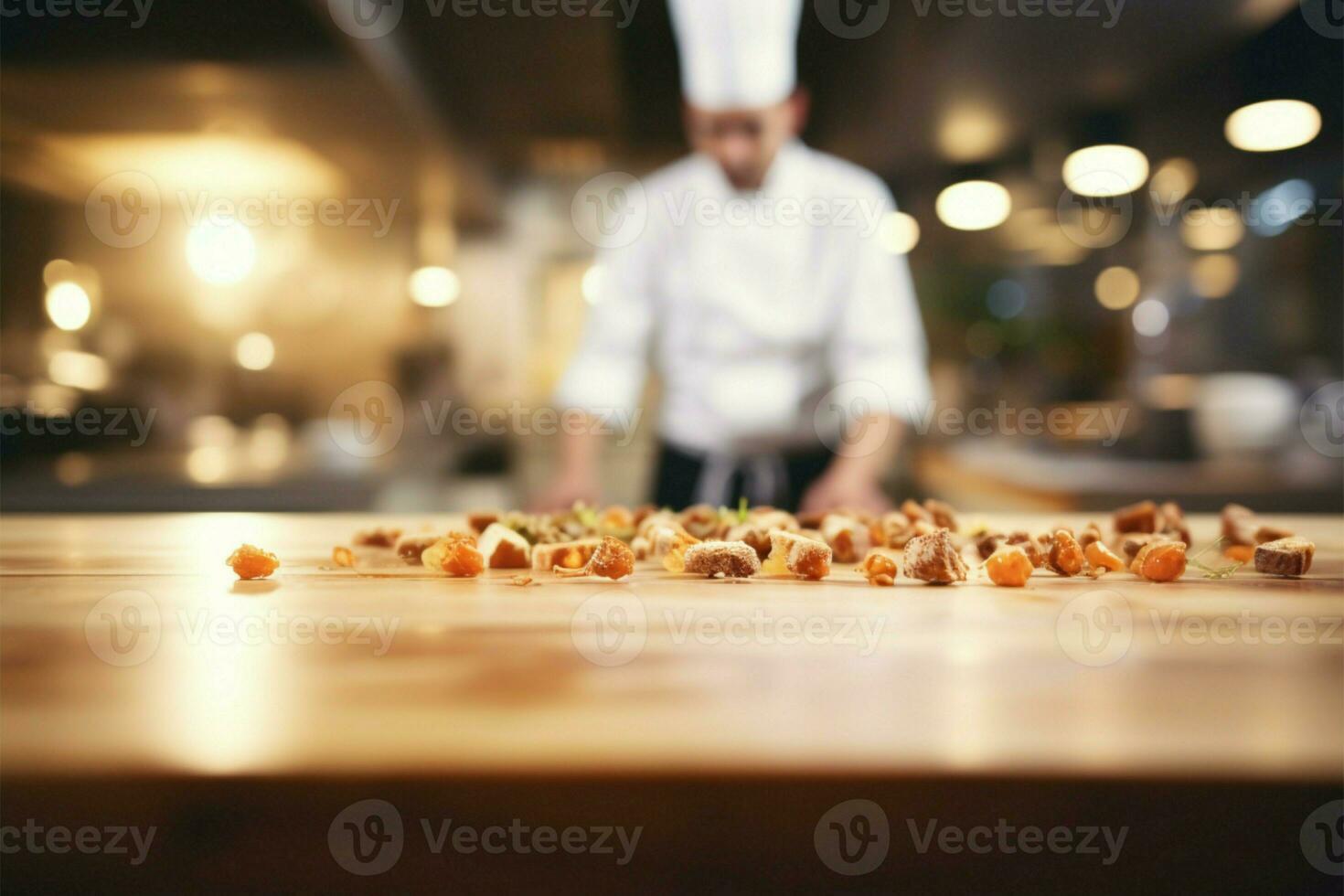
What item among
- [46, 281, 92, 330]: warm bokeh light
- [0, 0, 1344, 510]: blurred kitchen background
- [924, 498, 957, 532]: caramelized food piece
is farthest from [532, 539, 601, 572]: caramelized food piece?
[46, 281, 92, 330]: warm bokeh light

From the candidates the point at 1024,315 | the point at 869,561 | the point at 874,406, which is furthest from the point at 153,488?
the point at 1024,315

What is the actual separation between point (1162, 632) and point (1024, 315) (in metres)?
2.53

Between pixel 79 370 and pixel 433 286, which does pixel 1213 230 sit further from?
pixel 79 370

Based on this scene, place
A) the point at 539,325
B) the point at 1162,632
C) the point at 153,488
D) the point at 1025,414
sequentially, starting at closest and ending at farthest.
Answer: the point at 1162,632 < the point at 153,488 < the point at 539,325 < the point at 1025,414

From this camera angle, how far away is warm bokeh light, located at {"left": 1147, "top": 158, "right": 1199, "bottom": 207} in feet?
8.95

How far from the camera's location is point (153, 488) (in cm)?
218

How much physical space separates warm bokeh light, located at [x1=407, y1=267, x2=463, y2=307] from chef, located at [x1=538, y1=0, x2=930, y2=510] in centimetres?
140

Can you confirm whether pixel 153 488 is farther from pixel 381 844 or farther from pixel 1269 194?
pixel 1269 194

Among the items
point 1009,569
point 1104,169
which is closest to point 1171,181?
point 1104,169

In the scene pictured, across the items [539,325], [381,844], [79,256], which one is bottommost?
[381,844]

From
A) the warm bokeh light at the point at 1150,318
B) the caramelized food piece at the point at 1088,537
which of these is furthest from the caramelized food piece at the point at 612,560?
the warm bokeh light at the point at 1150,318

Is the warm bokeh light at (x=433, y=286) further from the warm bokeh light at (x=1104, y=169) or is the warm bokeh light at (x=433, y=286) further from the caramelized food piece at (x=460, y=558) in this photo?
the caramelized food piece at (x=460, y=558)

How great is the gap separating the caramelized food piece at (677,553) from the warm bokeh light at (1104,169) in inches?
79.0

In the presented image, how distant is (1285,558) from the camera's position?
643 millimetres
